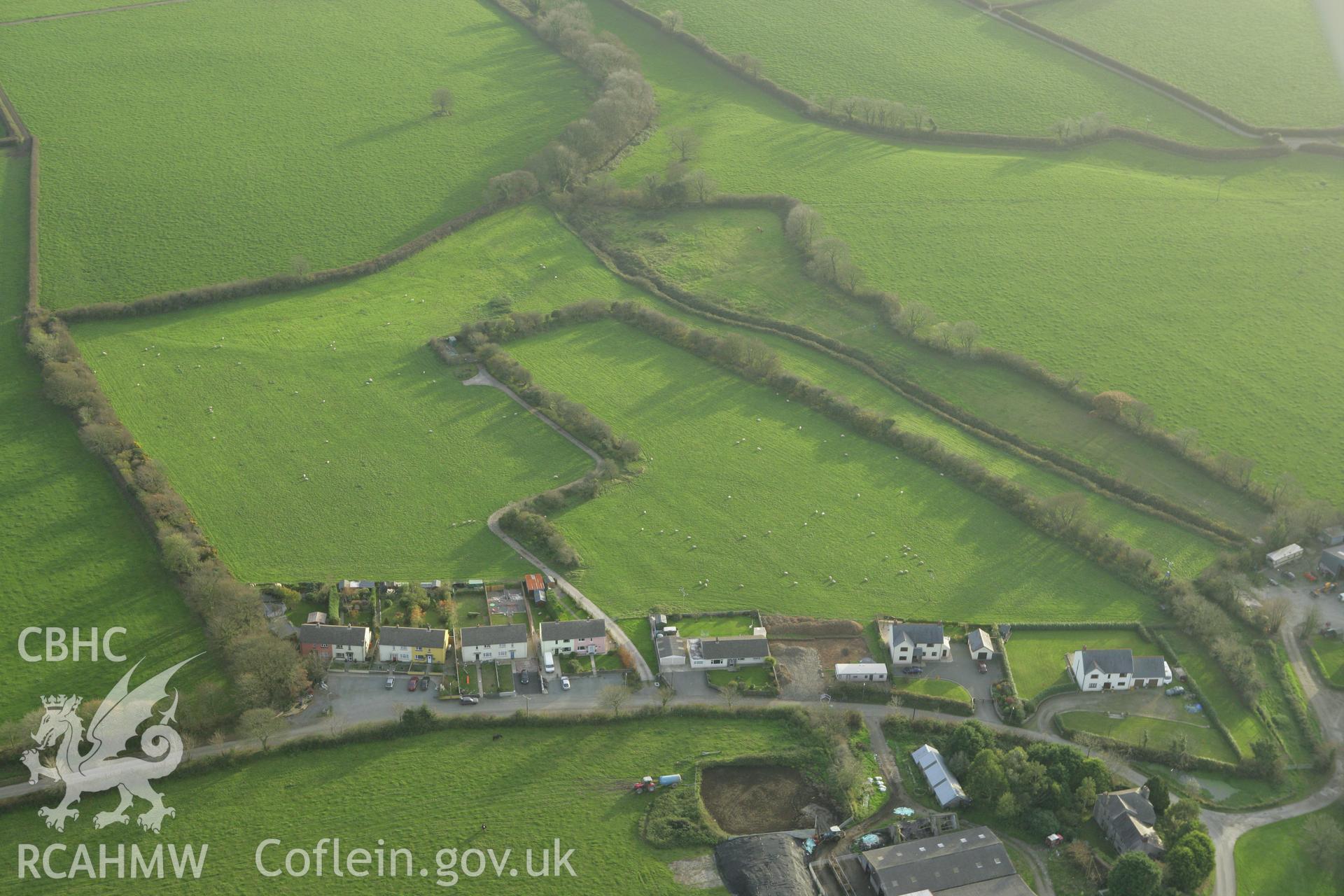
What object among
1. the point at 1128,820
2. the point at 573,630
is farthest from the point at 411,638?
the point at 1128,820

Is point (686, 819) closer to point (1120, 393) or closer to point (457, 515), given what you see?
point (457, 515)

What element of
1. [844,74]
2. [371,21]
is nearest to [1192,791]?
[844,74]

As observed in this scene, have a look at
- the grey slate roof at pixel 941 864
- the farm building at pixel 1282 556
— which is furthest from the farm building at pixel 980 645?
the farm building at pixel 1282 556

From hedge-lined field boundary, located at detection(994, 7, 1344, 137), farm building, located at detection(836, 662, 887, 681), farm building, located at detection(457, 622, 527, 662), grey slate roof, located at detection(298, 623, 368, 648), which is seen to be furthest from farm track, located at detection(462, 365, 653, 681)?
hedge-lined field boundary, located at detection(994, 7, 1344, 137)

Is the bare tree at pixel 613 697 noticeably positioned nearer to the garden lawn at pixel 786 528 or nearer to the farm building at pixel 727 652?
the farm building at pixel 727 652

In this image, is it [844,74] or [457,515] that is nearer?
[457,515]

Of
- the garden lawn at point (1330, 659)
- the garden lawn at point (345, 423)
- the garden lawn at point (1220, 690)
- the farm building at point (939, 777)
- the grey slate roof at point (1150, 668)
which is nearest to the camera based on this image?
the farm building at point (939, 777)

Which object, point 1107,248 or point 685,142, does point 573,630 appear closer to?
point 685,142
